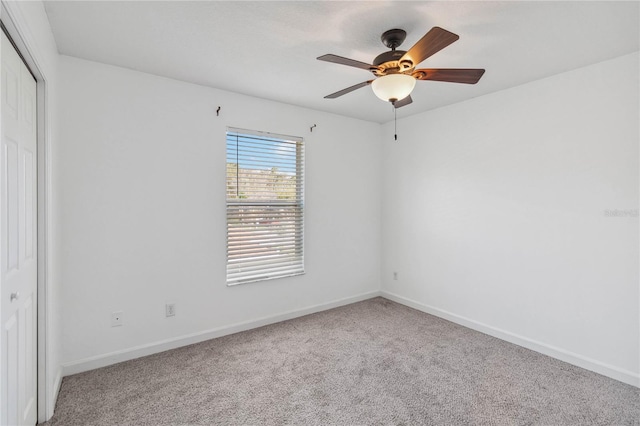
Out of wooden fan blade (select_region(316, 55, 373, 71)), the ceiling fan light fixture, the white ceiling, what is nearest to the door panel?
the white ceiling

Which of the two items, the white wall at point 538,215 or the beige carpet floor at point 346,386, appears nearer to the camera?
the beige carpet floor at point 346,386

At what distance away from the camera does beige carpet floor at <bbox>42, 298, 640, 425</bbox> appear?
2.03 m

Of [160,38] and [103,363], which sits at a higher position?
[160,38]

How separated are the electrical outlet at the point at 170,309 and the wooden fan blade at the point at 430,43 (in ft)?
9.01

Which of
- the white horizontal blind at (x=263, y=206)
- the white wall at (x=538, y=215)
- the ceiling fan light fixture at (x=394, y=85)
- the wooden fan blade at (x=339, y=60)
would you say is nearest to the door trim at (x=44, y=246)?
the white horizontal blind at (x=263, y=206)

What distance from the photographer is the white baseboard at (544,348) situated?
8.05 ft

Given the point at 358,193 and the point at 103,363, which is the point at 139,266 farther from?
the point at 358,193

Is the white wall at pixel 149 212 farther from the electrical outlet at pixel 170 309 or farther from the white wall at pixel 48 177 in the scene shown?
the white wall at pixel 48 177

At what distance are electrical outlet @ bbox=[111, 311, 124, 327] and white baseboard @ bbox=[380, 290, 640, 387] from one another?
10.4 ft

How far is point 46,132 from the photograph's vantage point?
1961mm

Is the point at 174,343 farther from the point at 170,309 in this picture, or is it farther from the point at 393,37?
the point at 393,37

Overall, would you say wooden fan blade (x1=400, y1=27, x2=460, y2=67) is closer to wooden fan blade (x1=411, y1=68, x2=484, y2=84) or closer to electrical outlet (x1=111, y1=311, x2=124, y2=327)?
wooden fan blade (x1=411, y1=68, x2=484, y2=84)

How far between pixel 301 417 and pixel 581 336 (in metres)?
2.40

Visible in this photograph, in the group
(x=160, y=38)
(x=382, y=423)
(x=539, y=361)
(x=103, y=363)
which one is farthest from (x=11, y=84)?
(x=539, y=361)
